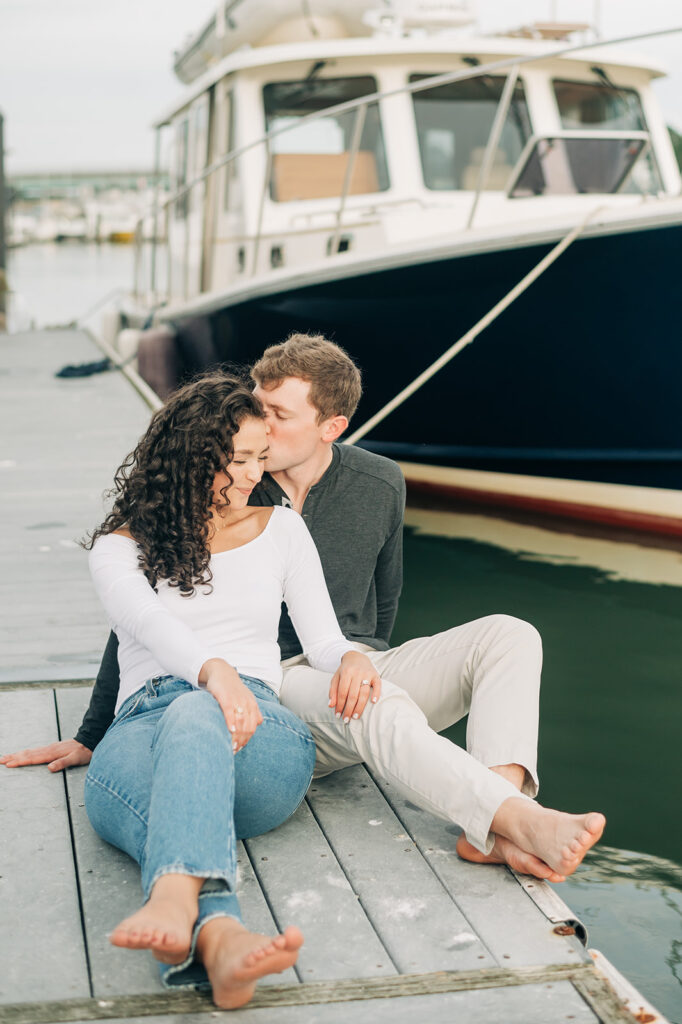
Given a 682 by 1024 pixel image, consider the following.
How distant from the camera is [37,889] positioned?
200 cm

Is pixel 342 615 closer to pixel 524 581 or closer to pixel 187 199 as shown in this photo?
pixel 524 581

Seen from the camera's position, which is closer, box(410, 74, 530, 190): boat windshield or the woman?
the woman

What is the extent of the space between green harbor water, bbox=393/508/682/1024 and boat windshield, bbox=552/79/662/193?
2547 mm

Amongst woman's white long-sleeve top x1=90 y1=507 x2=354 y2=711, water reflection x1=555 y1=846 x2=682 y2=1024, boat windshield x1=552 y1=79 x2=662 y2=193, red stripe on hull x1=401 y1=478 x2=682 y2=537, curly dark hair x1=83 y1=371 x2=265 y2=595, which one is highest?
boat windshield x1=552 y1=79 x2=662 y2=193

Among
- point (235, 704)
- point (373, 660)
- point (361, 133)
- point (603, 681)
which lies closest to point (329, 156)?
point (361, 133)

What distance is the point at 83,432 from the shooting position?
21.5ft

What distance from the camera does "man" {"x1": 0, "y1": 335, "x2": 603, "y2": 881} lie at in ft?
6.98

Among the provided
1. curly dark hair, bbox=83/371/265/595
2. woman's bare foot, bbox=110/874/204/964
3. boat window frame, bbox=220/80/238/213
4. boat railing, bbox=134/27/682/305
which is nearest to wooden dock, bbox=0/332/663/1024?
woman's bare foot, bbox=110/874/204/964

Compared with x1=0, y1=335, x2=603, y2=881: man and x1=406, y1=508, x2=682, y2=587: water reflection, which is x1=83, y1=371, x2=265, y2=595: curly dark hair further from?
x1=406, y1=508, x2=682, y2=587: water reflection

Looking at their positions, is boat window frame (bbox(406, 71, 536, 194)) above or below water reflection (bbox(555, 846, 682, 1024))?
above

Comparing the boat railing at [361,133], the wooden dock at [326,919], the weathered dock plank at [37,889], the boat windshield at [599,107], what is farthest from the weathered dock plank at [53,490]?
the boat windshield at [599,107]

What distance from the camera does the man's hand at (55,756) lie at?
246cm

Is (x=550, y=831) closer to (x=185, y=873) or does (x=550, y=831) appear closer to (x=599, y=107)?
(x=185, y=873)

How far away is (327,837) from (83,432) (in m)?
4.67
